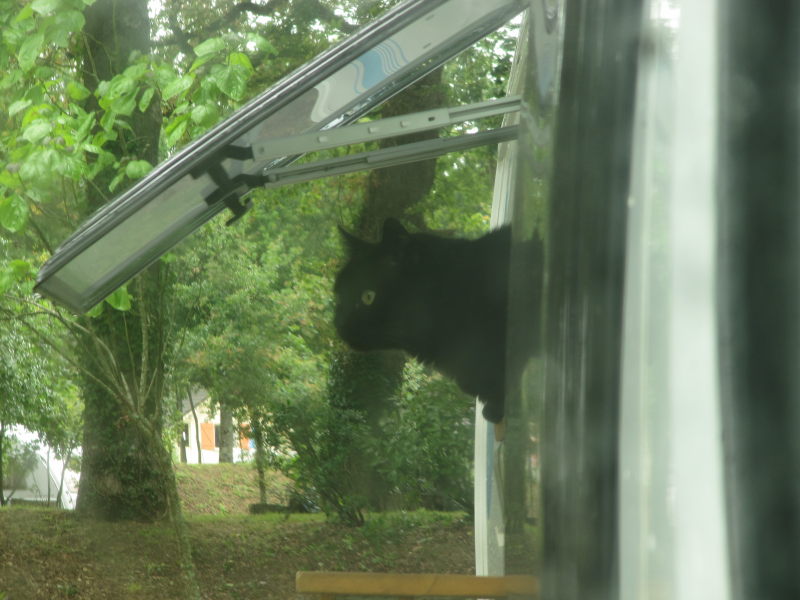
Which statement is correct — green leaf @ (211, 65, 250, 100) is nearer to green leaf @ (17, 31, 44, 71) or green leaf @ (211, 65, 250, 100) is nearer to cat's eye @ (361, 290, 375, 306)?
green leaf @ (17, 31, 44, 71)

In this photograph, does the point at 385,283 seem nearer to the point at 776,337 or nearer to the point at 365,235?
the point at 776,337

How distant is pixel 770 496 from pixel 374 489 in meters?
7.11

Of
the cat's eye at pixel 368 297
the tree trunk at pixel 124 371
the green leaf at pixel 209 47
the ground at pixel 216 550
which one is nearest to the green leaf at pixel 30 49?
the green leaf at pixel 209 47

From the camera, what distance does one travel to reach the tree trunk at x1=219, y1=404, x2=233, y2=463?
7797mm

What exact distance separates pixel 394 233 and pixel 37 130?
62.9 inches

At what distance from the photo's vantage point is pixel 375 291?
2.84 metres

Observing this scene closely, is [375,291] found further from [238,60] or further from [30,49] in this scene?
[30,49]

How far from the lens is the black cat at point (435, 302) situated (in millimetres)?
2371

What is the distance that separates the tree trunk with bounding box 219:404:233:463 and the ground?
0.97ft

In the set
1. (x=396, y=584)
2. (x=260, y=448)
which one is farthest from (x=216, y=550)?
(x=396, y=584)

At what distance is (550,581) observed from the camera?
0.71 meters

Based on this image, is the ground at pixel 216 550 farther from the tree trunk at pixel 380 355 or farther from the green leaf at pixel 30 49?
the green leaf at pixel 30 49

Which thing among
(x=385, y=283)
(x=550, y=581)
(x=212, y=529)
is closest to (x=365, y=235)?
(x=212, y=529)

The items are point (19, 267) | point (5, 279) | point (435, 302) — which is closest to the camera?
point (435, 302)
